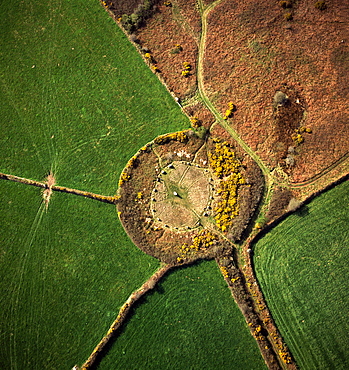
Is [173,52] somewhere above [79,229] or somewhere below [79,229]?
above

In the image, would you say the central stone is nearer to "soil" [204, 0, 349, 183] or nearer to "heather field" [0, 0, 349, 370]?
"heather field" [0, 0, 349, 370]

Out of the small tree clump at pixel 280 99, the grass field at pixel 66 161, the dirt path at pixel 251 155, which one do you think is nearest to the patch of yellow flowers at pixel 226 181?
the dirt path at pixel 251 155

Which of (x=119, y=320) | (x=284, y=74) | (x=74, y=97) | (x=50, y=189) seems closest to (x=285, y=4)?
(x=284, y=74)

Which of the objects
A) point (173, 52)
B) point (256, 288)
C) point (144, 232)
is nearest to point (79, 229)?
point (144, 232)

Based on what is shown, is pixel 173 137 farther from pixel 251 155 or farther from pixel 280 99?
pixel 280 99

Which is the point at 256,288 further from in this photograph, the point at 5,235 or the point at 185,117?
the point at 5,235

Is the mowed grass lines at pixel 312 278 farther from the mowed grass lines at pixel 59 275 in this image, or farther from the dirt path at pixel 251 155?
the mowed grass lines at pixel 59 275
